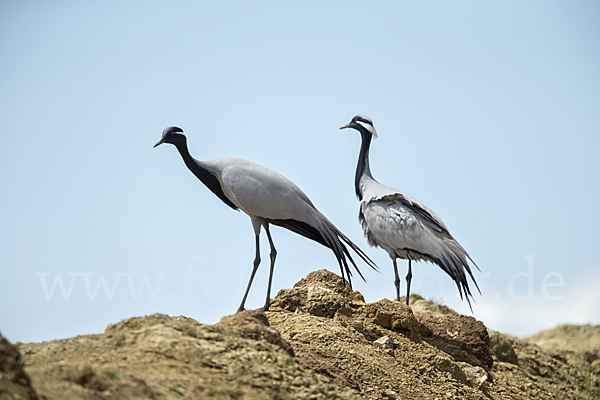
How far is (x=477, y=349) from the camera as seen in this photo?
869cm

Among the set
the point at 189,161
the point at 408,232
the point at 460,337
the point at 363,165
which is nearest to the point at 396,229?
the point at 408,232

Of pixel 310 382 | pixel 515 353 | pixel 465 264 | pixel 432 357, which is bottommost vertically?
pixel 310 382

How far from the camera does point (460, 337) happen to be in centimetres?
872

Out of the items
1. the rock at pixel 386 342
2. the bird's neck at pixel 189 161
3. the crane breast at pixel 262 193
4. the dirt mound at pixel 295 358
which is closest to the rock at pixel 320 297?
the dirt mound at pixel 295 358

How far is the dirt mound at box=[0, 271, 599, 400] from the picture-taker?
3619 mm

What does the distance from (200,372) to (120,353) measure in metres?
0.59

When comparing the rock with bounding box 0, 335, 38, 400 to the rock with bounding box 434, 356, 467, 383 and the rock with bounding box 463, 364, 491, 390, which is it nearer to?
the rock with bounding box 434, 356, 467, 383

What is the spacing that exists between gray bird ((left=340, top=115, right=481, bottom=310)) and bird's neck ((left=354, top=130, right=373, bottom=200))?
332mm

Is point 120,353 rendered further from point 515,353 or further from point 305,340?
point 515,353

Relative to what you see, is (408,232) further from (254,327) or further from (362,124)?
(254,327)

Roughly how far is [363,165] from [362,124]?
2.89 feet

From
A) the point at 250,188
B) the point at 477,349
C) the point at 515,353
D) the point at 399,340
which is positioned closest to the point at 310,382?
the point at 399,340

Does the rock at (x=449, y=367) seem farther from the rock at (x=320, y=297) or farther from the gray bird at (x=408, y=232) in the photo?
the gray bird at (x=408, y=232)

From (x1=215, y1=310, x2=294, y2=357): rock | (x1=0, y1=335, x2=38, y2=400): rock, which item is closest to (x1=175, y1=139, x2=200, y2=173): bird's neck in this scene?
(x1=215, y1=310, x2=294, y2=357): rock
